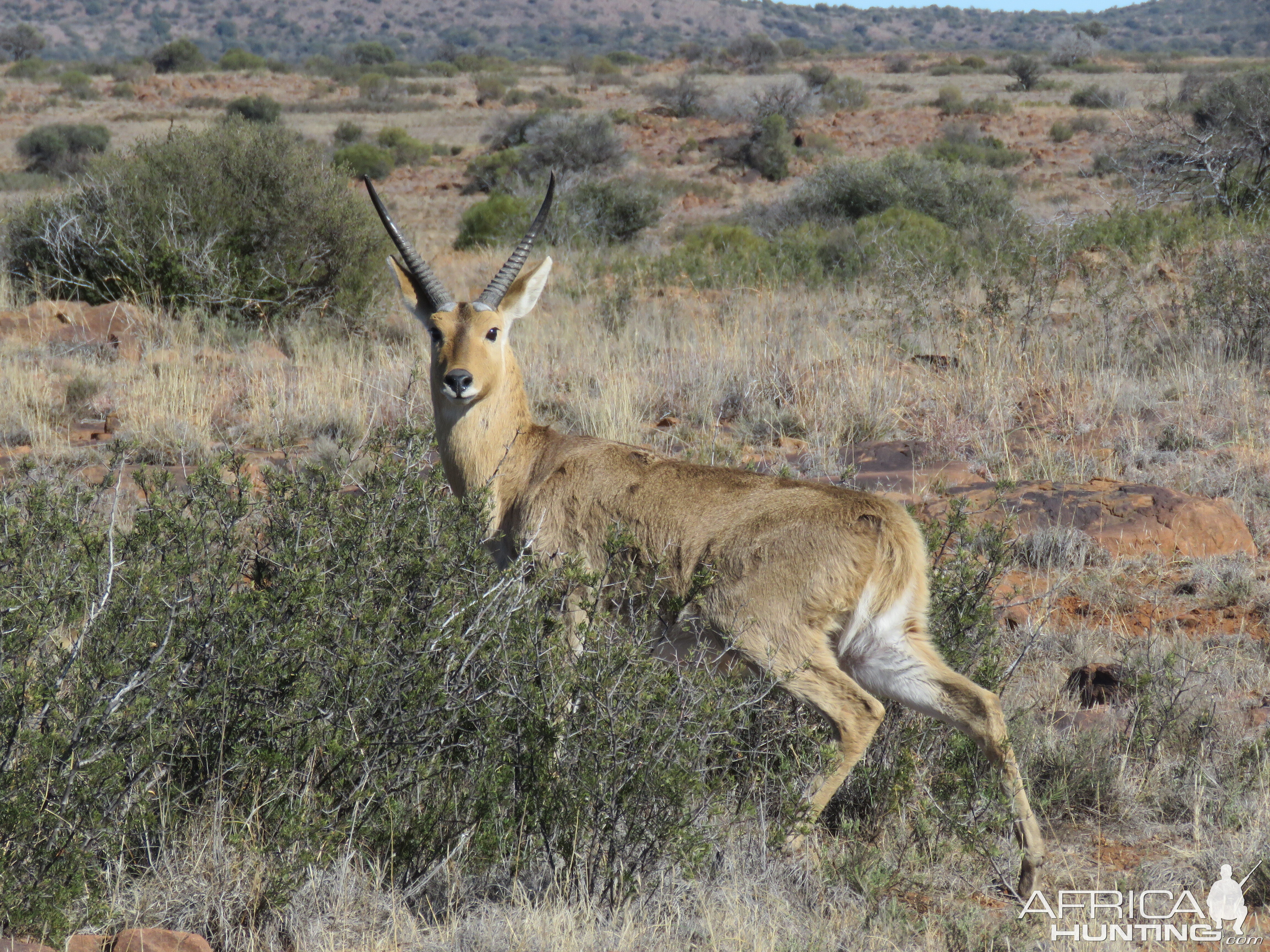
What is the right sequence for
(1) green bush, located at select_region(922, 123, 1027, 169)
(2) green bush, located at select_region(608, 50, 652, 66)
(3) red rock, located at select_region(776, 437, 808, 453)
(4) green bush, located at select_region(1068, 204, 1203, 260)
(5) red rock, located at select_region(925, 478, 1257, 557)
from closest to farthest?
(5) red rock, located at select_region(925, 478, 1257, 557) → (3) red rock, located at select_region(776, 437, 808, 453) → (4) green bush, located at select_region(1068, 204, 1203, 260) → (1) green bush, located at select_region(922, 123, 1027, 169) → (2) green bush, located at select_region(608, 50, 652, 66)

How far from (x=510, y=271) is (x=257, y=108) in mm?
41685

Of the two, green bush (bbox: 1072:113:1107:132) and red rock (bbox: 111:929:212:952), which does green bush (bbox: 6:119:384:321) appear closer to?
red rock (bbox: 111:929:212:952)

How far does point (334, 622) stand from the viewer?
12.6ft

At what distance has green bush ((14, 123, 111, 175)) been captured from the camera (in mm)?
31766

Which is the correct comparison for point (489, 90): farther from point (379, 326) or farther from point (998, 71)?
point (379, 326)

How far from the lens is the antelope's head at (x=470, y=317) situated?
5.40 m

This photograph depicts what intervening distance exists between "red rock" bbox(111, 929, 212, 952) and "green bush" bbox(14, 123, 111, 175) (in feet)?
107

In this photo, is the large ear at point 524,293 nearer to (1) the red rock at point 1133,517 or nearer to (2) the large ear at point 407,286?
(2) the large ear at point 407,286

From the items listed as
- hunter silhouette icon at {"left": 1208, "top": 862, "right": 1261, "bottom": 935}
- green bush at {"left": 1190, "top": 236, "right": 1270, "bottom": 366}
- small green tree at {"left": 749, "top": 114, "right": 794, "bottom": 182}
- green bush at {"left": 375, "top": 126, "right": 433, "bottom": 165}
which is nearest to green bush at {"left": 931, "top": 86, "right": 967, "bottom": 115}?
small green tree at {"left": 749, "top": 114, "right": 794, "bottom": 182}

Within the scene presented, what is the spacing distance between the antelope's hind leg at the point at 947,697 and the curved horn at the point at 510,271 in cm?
271

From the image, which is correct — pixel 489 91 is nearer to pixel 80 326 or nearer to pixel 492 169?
pixel 492 169

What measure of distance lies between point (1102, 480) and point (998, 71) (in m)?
54.0

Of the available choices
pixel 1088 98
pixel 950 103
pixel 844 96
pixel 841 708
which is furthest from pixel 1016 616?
pixel 1088 98

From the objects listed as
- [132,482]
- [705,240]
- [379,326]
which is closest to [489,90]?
[705,240]
